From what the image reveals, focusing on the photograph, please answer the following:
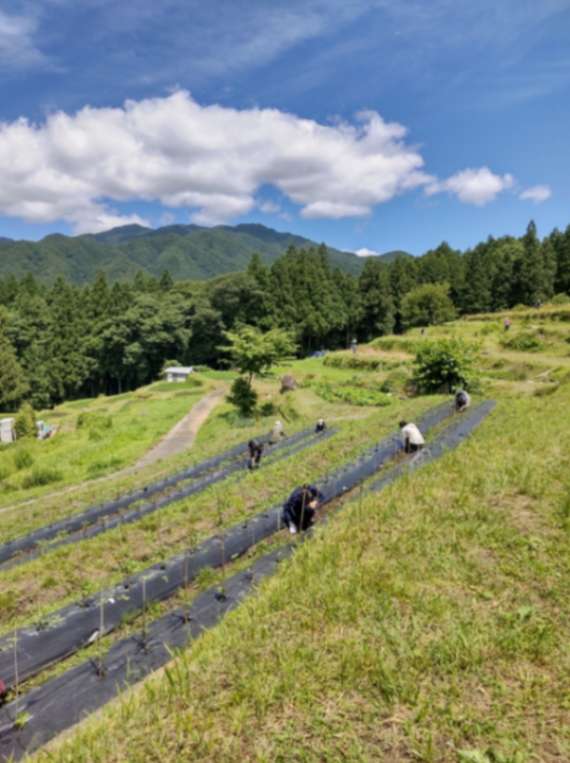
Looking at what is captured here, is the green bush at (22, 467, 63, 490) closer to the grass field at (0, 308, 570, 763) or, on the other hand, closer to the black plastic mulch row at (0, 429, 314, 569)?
the black plastic mulch row at (0, 429, 314, 569)

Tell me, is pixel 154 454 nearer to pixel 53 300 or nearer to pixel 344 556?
Result: pixel 344 556

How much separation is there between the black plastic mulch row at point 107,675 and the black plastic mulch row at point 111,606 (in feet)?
1.57

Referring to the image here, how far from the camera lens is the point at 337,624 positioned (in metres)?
3.84

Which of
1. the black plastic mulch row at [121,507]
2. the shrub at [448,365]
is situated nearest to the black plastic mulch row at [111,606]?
the black plastic mulch row at [121,507]

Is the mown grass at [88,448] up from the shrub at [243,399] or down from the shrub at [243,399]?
down

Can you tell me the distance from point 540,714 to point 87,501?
42.5 ft

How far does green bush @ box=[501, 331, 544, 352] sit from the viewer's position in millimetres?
29350

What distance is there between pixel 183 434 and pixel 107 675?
21.7 meters

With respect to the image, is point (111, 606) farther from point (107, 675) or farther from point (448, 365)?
point (448, 365)

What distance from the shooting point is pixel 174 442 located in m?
23.9

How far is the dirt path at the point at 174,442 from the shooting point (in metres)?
16.4

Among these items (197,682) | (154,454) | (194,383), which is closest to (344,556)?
(197,682)

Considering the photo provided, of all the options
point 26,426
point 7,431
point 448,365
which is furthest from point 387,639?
point 7,431

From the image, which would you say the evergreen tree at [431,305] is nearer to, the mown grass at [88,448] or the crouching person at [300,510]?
the mown grass at [88,448]
